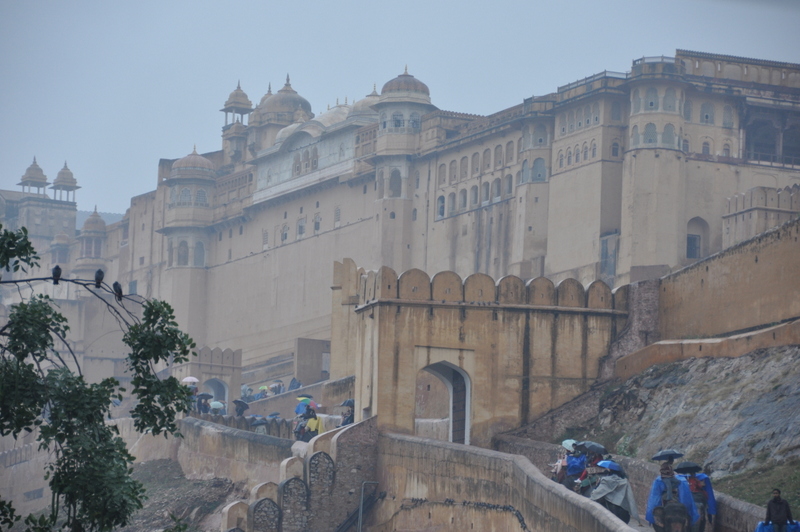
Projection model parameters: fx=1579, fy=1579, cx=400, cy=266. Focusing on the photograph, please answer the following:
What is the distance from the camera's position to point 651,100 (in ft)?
125

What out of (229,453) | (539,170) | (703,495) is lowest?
(229,453)

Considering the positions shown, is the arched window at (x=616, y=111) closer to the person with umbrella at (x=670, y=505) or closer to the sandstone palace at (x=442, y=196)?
the sandstone palace at (x=442, y=196)

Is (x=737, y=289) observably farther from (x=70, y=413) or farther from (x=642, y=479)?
(x=70, y=413)

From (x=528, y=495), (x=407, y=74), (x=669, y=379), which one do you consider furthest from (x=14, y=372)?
(x=407, y=74)

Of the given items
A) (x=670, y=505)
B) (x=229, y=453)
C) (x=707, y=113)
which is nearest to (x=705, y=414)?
(x=670, y=505)

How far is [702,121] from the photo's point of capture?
38.5m

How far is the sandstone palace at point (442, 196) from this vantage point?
123 ft

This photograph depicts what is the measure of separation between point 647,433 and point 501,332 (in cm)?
360

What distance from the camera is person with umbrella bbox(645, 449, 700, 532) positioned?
38.9 ft

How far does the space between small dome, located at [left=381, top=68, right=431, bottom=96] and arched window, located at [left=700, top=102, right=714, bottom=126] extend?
1213 centimetres

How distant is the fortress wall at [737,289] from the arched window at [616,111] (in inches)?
681

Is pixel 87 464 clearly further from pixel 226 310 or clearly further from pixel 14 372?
pixel 226 310

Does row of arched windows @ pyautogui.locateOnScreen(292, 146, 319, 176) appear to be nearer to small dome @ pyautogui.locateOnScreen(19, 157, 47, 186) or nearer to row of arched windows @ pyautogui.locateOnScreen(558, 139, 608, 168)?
row of arched windows @ pyautogui.locateOnScreen(558, 139, 608, 168)

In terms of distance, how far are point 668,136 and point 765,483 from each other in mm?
24830
